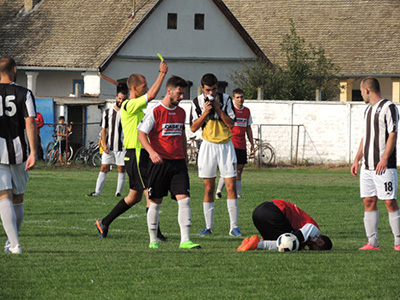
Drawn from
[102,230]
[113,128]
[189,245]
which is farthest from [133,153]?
[113,128]

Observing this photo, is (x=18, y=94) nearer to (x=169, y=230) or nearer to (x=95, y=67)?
(x=169, y=230)

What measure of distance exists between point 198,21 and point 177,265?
33598mm

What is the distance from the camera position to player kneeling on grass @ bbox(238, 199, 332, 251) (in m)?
9.45

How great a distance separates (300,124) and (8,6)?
20.4 metres

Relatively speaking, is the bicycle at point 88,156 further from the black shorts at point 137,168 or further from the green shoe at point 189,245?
the green shoe at point 189,245

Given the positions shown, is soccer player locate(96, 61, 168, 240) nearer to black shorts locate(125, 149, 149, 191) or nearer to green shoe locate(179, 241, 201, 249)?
black shorts locate(125, 149, 149, 191)

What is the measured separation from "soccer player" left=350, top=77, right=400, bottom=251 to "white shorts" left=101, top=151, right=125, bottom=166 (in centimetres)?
838


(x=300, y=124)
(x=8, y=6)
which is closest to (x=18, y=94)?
(x=300, y=124)

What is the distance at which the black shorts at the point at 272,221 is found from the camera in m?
9.63

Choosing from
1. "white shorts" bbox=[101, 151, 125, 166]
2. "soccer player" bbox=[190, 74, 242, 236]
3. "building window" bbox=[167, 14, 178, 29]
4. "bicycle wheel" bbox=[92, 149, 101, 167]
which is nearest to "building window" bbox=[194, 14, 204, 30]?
"building window" bbox=[167, 14, 178, 29]

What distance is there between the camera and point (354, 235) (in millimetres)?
11930

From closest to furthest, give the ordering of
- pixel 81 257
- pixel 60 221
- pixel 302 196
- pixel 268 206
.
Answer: pixel 81 257
pixel 268 206
pixel 60 221
pixel 302 196

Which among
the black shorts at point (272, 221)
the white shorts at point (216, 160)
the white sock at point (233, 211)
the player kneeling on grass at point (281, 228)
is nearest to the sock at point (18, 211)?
the player kneeling on grass at point (281, 228)

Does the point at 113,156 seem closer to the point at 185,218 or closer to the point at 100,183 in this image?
the point at 100,183
